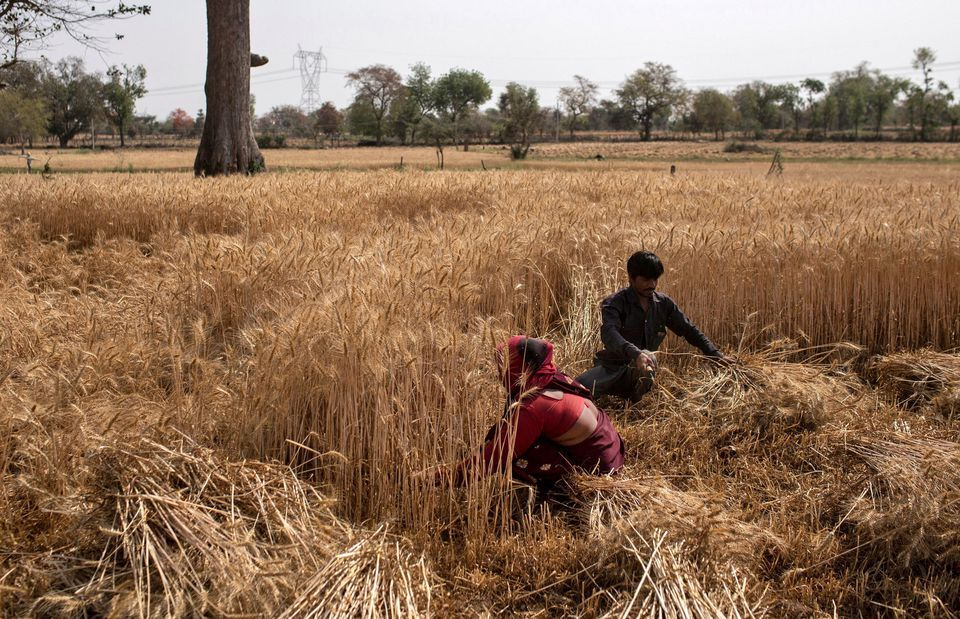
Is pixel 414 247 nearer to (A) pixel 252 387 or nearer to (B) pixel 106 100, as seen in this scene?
(A) pixel 252 387

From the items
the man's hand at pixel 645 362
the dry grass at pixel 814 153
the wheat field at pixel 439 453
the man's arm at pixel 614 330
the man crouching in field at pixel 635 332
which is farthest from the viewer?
the dry grass at pixel 814 153

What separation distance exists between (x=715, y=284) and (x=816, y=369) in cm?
104

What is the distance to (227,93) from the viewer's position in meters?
15.4

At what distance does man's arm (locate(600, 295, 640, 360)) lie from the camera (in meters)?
3.91

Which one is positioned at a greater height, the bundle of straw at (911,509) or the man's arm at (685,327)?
the man's arm at (685,327)

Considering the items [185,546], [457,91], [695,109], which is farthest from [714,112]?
[185,546]

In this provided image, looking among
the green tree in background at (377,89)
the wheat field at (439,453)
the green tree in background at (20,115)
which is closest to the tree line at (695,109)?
the green tree in background at (377,89)

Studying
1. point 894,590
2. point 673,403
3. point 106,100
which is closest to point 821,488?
point 894,590

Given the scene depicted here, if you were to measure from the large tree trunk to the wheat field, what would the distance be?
37.0 feet

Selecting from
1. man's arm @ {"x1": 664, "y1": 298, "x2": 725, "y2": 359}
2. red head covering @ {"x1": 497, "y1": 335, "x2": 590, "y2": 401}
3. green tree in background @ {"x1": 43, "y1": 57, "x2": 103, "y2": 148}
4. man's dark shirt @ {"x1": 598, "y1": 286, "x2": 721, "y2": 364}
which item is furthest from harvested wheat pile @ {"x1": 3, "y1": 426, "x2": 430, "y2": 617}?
green tree in background @ {"x1": 43, "y1": 57, "x2": 103, "y2": 148}

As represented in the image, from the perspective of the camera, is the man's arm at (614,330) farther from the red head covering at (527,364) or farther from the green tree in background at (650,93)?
the green tree in background at (650,93)

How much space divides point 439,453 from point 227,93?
14.2 m

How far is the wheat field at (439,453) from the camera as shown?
242cm

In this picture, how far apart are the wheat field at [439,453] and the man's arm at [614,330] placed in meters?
0.44
